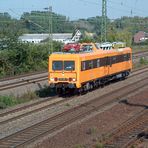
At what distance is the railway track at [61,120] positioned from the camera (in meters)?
15.2

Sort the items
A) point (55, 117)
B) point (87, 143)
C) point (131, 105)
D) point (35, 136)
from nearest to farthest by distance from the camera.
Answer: point (87, 143)
point (35, 136)
point (55, 117)
point (131, 105)

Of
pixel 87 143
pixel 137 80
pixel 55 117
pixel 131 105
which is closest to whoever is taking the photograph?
pixel 87 143

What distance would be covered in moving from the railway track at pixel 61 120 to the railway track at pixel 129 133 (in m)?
2.24

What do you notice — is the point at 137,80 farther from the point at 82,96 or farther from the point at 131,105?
the point at 131,105

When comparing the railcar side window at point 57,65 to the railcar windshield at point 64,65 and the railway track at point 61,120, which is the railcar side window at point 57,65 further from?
the railway track at point 61,120

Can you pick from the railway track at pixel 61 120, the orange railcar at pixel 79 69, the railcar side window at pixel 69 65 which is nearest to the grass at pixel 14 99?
the orange railcar at pixel 79 69

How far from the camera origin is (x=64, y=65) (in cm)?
2566

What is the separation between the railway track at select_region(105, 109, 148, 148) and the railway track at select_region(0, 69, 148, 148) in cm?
224

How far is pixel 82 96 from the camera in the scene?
25.9 meters

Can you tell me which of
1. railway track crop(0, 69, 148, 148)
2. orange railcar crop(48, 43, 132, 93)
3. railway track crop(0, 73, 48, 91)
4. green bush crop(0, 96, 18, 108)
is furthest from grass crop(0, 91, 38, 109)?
railway track crop(0, 73, 48, 91)

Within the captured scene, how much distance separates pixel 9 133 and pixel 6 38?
25814 mm

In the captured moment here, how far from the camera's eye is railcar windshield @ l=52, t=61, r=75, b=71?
25.4m

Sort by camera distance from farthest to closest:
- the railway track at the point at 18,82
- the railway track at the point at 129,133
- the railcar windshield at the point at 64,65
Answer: the railway track at the point at 18,82 < the railcar windshield at the point at 64,65 < the railway track at the point at 129,133

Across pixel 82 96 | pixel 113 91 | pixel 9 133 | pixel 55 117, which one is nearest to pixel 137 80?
pixel 113 91
